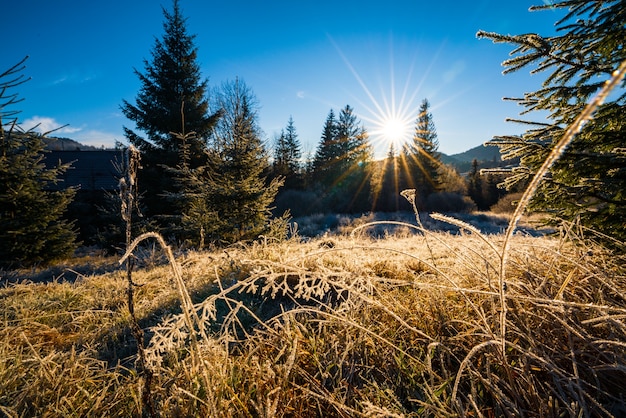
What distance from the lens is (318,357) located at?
146 cm

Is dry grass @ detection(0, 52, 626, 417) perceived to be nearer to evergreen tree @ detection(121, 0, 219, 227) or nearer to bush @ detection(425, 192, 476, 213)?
evergreen tree @ detection(121, 0, 219, 227)

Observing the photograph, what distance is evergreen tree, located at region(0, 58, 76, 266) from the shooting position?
7184 mm

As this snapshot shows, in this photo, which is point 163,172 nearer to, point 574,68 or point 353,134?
point 574,68

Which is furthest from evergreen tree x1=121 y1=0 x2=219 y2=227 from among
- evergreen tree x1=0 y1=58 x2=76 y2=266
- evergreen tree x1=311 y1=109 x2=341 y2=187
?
evergreen tree x1=311 y1=109 x2=341 y2=187

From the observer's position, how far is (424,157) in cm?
3034


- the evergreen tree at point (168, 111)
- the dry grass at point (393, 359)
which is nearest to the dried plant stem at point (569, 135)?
the dry grass at point (393, 359)

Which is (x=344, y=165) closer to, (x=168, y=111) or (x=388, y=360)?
(x=168, y=111)

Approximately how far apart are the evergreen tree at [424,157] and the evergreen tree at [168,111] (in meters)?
19.9

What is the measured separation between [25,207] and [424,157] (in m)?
30.7

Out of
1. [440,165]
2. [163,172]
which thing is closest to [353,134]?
[440,165]

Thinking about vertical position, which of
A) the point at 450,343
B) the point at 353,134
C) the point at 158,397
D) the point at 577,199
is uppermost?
the point at 353,134

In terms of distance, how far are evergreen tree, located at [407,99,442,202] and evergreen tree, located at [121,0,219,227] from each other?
1989 cm

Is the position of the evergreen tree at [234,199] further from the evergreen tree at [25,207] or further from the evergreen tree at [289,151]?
the evergreen tree at [289,151]

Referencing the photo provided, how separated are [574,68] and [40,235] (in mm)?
11149
